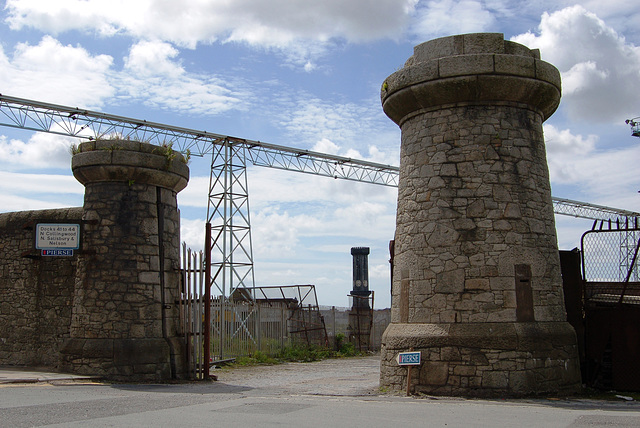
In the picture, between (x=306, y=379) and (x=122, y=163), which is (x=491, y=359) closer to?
(x=306, y=379)

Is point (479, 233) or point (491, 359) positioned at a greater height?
point (479, 233)

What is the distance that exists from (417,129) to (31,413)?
685 centimetres

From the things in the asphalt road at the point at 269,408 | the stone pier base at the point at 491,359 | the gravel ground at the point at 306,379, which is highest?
the stone pier base at the point at 491,359

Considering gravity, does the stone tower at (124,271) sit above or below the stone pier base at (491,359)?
above

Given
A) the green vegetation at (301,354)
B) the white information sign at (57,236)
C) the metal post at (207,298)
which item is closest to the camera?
the white information sign at (57,236)

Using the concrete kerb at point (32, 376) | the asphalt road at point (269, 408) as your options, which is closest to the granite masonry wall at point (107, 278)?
the concrete kerb at point (32, 376)

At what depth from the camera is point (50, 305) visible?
1243 cm

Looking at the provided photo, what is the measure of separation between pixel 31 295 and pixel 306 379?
5.70 m

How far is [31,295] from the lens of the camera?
12.5 meters

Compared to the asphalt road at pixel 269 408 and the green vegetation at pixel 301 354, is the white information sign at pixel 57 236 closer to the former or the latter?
the asphalt road at pixel 269 408

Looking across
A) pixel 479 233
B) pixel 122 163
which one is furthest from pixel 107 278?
pixel 479 233

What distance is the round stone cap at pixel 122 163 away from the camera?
11859mm

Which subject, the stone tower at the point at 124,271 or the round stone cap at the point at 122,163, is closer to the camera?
the stone tower at the point at 124,271

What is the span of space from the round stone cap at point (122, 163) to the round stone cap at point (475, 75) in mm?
4712
